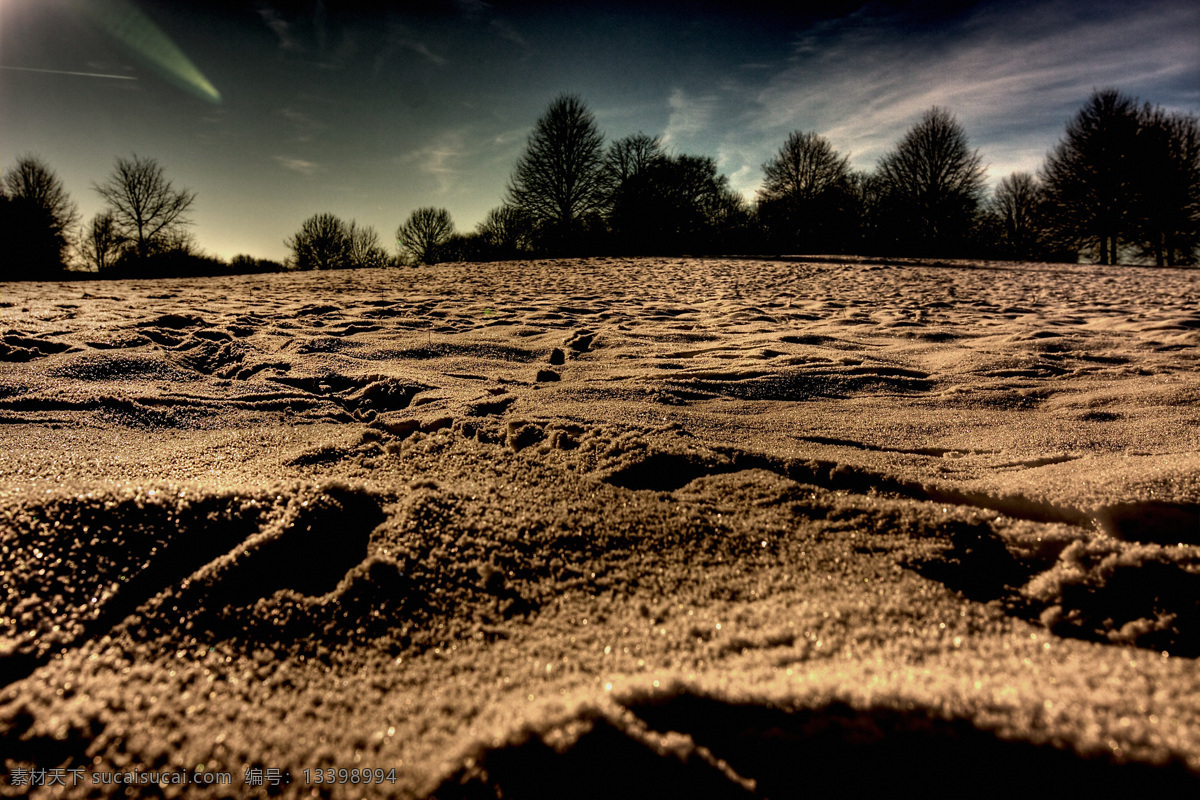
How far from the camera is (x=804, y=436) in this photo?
6.18ft

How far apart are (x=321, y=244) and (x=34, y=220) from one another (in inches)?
418

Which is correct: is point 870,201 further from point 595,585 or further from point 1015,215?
point 595,585

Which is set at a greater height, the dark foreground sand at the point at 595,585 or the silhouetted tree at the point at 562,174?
the silhouetted tree at the point at 562,174

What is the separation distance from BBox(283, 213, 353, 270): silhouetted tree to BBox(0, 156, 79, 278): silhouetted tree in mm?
8694

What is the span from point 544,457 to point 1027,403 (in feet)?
6.70

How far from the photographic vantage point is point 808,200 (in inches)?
854

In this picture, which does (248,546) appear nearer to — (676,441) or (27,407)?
(676,441)

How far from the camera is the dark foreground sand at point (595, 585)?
0.68m

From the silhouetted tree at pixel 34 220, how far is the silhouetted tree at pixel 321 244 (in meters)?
8.69

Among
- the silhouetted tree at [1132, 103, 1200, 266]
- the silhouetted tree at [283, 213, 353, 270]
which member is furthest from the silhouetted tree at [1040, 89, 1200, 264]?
the silhouetted tree at [283, 213, 353, 270]

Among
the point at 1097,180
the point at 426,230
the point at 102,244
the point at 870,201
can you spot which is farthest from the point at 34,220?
the point at 1097,180

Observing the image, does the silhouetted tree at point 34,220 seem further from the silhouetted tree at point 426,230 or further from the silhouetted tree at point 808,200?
the silhouetted tree at point 808,200

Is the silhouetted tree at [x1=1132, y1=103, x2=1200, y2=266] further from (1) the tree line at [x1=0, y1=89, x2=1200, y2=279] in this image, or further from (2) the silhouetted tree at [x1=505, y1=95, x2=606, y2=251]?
(2) the silhouetted tree at [x1=505, y1=95, x2=606, y2=251]

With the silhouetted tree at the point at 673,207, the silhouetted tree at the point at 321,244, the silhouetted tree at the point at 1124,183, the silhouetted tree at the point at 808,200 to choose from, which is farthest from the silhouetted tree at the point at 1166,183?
the silhouetted tree at the point at 321,244
